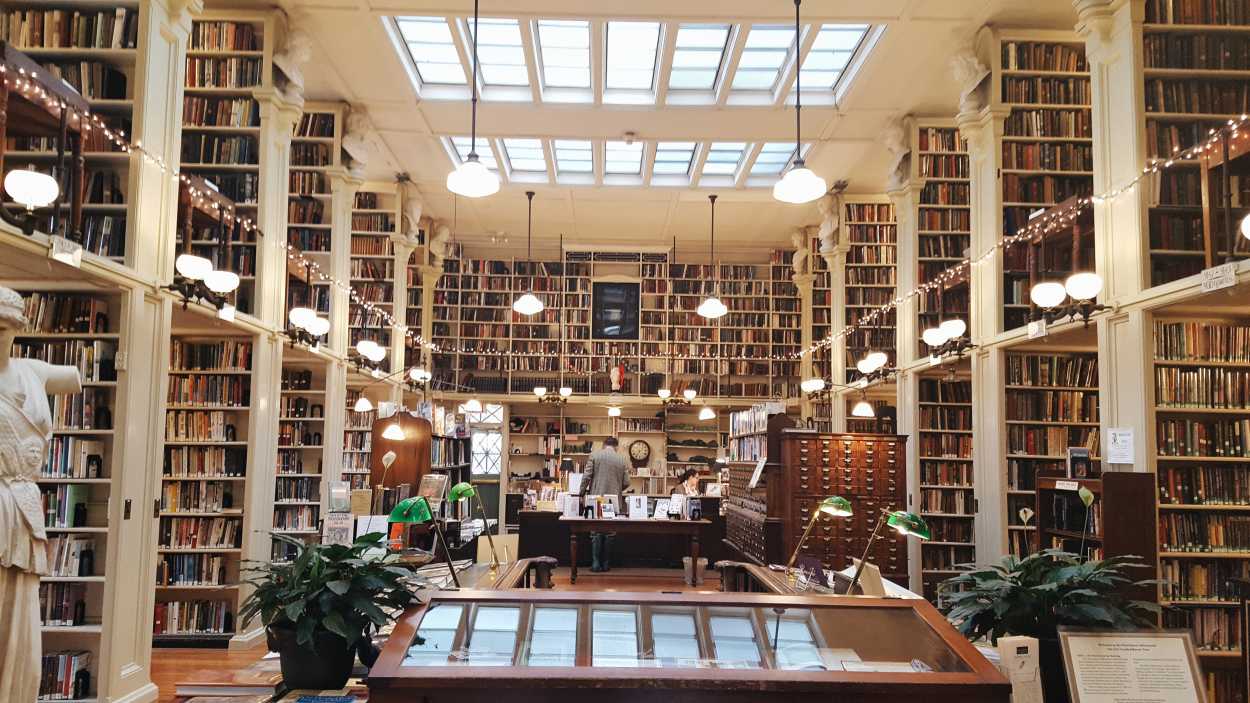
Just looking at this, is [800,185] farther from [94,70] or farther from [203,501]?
[203,501]

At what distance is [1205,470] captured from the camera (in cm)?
536

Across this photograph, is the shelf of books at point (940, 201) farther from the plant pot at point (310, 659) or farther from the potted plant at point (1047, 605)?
the plant pot at point (310, 659)

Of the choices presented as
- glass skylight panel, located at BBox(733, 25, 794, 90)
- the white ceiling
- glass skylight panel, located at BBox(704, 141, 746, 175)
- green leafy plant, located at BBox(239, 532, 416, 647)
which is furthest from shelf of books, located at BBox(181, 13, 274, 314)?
green leafy plant, located at BBox(239, 532, 416, 647)

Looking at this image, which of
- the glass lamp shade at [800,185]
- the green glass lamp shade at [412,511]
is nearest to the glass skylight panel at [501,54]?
the glass lamp shade at [800,185]

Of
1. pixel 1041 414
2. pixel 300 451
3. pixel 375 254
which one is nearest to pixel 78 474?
pixel 300 451

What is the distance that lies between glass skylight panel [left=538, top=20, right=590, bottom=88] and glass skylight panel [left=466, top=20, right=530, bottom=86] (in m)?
0.21

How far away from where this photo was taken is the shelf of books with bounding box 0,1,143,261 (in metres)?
5.38

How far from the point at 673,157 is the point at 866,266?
3.13 meters

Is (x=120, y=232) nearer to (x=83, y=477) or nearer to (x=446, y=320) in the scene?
(x=83, y=477)

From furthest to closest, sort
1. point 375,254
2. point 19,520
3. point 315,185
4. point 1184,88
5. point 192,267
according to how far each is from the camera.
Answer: point 375,254
point 315,185
point 1184,88
point 192,267
point 19,520

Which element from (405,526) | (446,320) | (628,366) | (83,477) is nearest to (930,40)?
(405,526)

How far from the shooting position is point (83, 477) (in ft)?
16.8

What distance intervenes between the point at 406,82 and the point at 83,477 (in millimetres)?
4809

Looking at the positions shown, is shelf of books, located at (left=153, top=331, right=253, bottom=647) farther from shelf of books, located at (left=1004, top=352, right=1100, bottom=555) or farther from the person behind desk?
shelf of books, located at (left=1004, top=352, right=1100, bottom=555)
